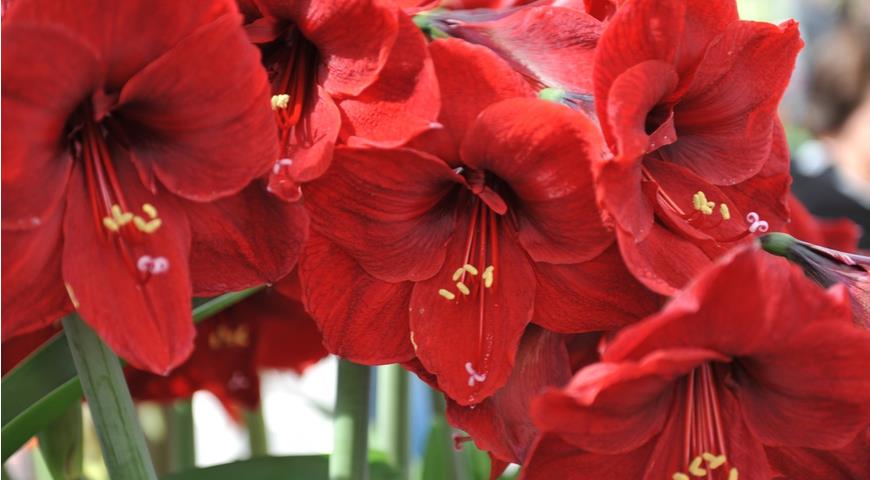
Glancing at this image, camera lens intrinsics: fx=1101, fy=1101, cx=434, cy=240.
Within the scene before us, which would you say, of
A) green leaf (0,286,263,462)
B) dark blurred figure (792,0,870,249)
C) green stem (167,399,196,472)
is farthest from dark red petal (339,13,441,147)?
dark blurred figure (792,0,870,249)

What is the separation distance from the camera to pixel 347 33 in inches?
22.9

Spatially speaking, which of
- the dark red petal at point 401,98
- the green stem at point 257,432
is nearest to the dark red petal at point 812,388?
the dark red petal at point 401,98

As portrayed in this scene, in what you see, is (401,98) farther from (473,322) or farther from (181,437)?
(181,437)

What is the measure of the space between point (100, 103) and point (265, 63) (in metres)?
0.13

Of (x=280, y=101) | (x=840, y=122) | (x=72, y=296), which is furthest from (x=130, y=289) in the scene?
(x=840, y=122)

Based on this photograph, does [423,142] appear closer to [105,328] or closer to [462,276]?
[462,276]

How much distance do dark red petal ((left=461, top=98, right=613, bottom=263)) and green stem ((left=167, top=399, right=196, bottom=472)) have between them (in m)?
0.48

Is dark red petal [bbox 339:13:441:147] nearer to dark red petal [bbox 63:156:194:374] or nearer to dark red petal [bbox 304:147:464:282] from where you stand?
dark red petal [bbox 304:147:464:282]

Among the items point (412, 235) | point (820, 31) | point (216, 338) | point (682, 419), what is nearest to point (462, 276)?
point (412, 235)

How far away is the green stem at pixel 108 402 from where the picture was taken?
54cm

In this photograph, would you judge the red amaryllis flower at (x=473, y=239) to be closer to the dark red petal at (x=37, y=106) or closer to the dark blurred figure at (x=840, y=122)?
the dark red petal at (x=37, y=106)

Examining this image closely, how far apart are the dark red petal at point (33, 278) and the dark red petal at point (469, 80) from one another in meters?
0.20

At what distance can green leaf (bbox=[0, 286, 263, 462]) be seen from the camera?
2.05 ft

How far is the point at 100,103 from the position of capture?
52cm
